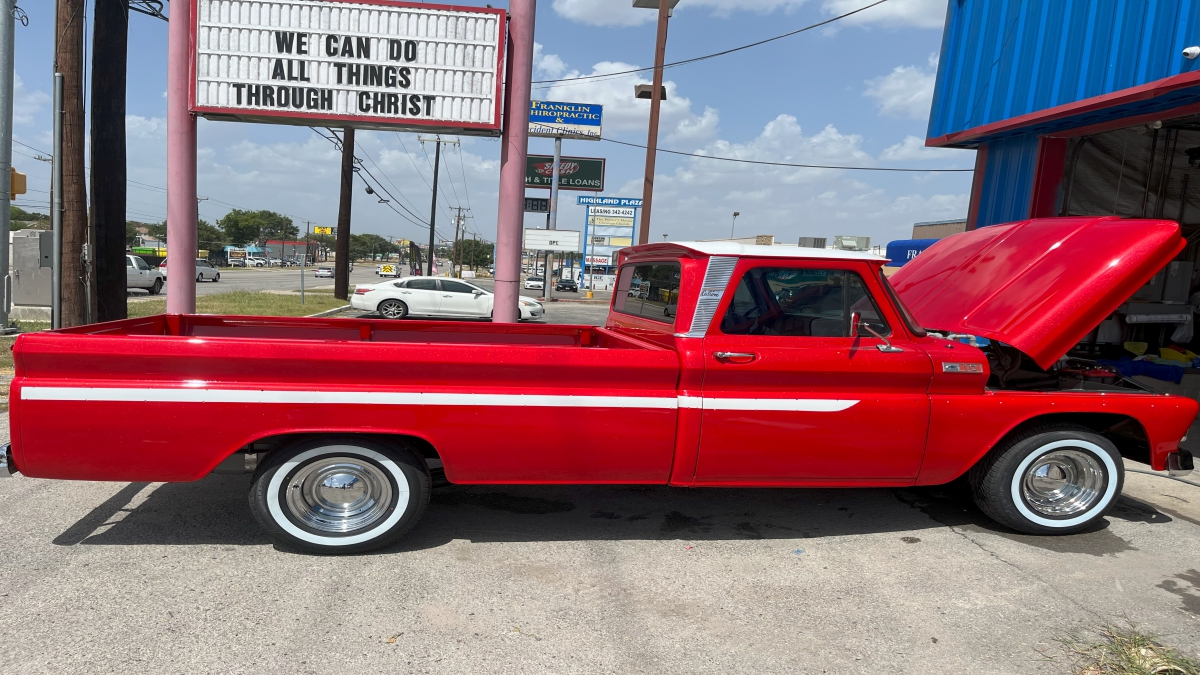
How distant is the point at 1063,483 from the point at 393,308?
16.7m

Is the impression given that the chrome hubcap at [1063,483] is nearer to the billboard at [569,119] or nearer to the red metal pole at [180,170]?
the red metal pole at [180,170]

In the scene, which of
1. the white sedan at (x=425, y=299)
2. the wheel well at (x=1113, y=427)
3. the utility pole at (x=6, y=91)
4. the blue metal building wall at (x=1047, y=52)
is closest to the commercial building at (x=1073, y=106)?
the blue metal building wall at (x=1047, y=52)

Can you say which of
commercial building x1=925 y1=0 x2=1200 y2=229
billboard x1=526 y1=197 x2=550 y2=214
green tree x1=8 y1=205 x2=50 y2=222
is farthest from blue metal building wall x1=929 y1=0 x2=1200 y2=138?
green tree x1=8 y1=205 x2=50 y2=222

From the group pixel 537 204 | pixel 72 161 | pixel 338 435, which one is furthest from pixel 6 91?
pixel 537 204

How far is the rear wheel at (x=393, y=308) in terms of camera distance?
18634mm

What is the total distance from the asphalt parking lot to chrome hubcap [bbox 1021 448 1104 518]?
0.25 meters

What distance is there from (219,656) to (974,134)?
32.9ft

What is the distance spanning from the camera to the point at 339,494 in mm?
3592

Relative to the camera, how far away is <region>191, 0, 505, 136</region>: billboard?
25.7 ft

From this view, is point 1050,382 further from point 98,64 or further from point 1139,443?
point 98,64

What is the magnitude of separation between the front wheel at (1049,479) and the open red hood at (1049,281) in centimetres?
51

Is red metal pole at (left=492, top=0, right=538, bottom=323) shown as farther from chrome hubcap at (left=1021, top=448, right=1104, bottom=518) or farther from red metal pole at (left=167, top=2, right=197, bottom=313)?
chrome hubcap at (left=1021, top=448, right=1104, bottom=518)

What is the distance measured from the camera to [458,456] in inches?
139

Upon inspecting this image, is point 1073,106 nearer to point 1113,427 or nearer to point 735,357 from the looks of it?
point 1113,427
